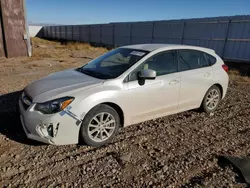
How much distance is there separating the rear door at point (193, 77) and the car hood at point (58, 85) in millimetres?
1749

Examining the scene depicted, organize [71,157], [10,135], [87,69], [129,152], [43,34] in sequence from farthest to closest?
1. [43,34]
2. [87,69]
3. [10,135]
4. [129,152]
5. [71,157]

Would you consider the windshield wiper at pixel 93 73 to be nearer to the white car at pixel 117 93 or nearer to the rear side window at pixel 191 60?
the white car at pixel 117 93

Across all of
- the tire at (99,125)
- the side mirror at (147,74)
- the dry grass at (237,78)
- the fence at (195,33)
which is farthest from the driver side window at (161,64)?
the fence at (195,33)

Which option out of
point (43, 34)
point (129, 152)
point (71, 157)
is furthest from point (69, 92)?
point (43, 34)

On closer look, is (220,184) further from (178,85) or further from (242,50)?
(242,50)

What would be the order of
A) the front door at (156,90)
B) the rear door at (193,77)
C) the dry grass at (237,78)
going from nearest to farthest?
the front door at (156,90), the rear door at (193,77), the dry grass at (237,78)

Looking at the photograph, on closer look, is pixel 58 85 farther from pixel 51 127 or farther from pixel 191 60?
pixel 191 60

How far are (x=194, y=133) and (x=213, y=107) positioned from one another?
4.39ft

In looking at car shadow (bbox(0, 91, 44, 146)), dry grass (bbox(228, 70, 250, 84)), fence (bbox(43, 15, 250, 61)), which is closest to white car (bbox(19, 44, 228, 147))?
car shadow (bbox(0, 91, 44, 146))

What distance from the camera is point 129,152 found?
3260 mm

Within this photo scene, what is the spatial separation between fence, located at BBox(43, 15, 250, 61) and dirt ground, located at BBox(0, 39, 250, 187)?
1001 cm

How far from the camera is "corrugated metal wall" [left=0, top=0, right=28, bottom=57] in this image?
461 inches

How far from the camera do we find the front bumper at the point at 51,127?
295 centimetres

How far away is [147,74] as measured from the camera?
3.45 m
